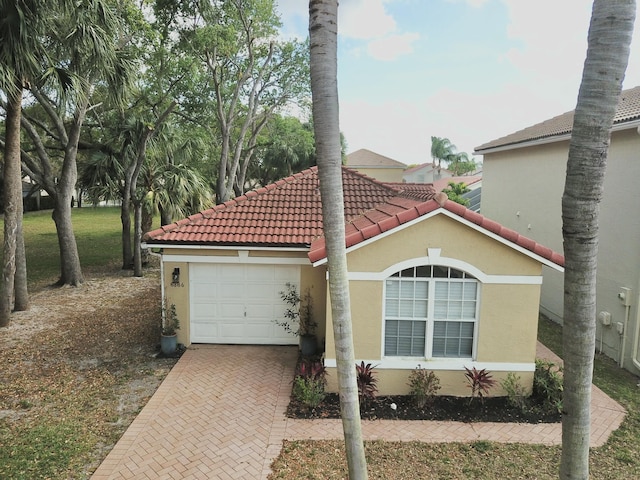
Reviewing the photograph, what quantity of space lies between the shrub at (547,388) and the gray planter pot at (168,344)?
8361 mm

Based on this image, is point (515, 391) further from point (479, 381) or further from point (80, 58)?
point (80, 58)

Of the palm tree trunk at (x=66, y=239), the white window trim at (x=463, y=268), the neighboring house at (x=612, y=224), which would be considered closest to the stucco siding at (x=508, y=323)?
the white window trim at (x=463, y=268)

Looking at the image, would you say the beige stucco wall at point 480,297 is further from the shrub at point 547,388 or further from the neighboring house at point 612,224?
the neighboring house at point 612,224

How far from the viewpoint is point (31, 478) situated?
267 inches

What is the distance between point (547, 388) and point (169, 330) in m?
8.72

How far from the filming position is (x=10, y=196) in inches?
528

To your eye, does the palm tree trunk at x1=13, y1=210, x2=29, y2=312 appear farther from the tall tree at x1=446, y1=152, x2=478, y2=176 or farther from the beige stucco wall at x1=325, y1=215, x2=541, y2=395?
the tall tree at x1=446, y1=152, x2=478, y2=176

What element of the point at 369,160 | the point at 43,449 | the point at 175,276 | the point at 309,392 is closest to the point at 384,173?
the point at 369,160

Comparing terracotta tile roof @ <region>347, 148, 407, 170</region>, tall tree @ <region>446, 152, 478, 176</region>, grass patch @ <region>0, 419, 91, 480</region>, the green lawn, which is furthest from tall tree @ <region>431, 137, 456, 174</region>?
grass patch @ <region>0, 419, 91, 480</region>

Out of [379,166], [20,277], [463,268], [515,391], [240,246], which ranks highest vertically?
[379,166]

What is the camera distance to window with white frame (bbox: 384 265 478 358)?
9438 millimetres

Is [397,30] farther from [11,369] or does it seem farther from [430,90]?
[11,369]

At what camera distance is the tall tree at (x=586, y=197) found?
11.1 ft

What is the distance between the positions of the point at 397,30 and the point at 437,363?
638 cm
